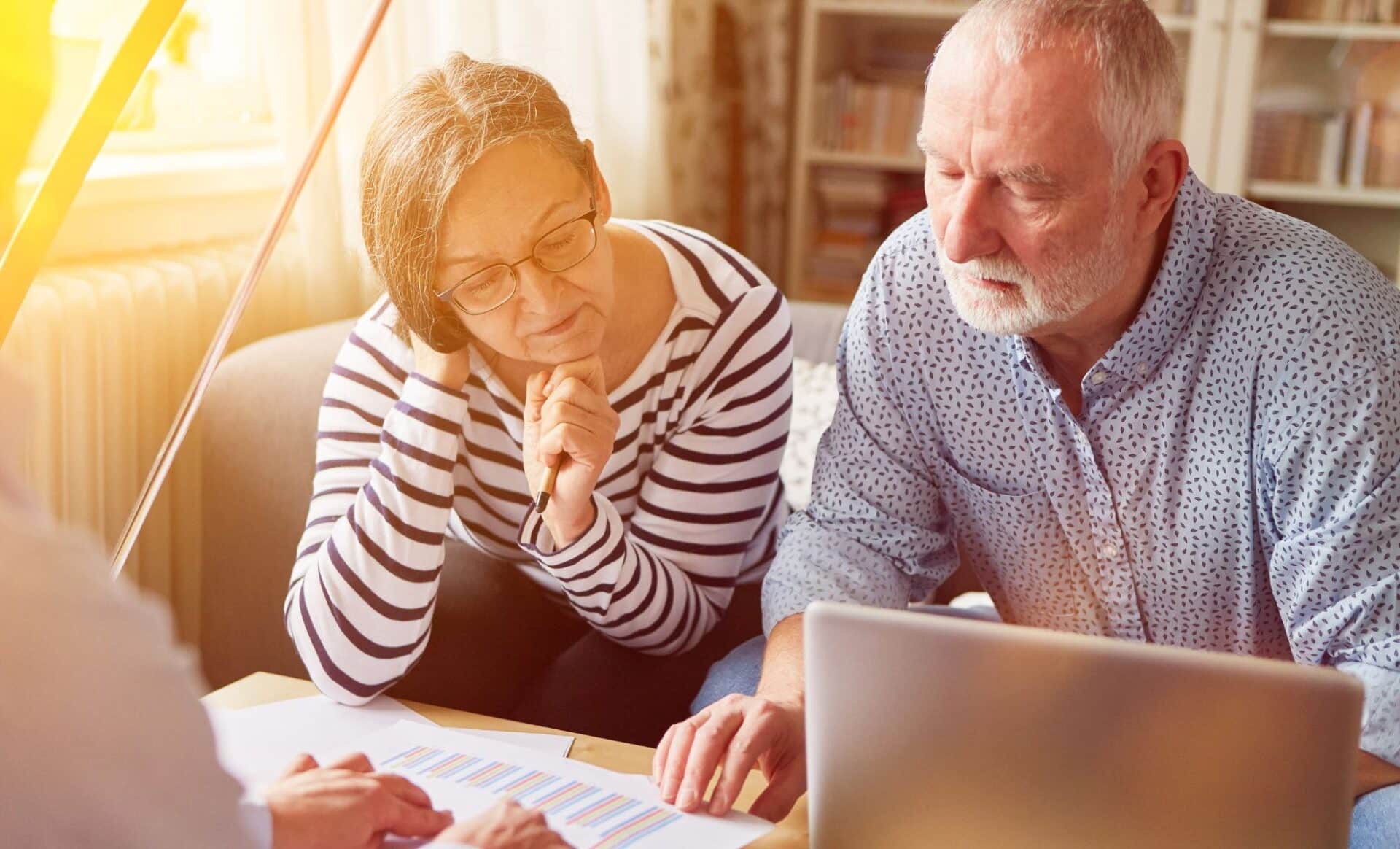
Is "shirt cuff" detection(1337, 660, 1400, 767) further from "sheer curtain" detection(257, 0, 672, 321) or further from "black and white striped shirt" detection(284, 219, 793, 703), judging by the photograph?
"sheer curtain" detection(257, 0, 672, 321)

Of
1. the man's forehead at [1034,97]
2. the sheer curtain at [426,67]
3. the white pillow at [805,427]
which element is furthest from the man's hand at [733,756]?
the white pillow at [805,427]

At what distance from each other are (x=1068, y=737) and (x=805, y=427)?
58.5 inches

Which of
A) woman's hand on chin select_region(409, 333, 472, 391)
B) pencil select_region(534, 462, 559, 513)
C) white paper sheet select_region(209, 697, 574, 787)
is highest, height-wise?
woman's hand on chin select_region(409, 333, 472, 391)

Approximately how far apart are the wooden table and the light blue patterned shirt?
0.31m

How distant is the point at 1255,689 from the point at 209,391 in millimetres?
1452

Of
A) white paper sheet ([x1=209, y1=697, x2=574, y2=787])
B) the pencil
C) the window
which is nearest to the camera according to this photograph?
white paper sheet ([x1=209, y1=697, x2=574, y2=787])

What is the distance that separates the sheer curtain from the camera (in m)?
1.99

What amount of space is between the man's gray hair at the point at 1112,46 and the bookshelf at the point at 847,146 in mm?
2322

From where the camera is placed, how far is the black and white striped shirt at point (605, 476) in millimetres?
1261

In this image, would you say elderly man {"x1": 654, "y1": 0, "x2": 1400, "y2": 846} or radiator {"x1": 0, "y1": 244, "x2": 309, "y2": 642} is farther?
radiator {"x1": 0, "y1": 244, "x2": 309, "y2": 642}

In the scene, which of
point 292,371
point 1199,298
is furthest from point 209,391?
point 1199,298

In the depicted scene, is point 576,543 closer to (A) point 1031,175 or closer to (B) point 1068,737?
(A) point 1031,175

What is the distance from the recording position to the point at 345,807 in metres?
0.79

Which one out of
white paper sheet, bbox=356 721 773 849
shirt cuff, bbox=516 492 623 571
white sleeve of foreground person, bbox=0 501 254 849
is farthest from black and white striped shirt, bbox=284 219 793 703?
white sleeve of foreground person, bbox=0 501 254 849
